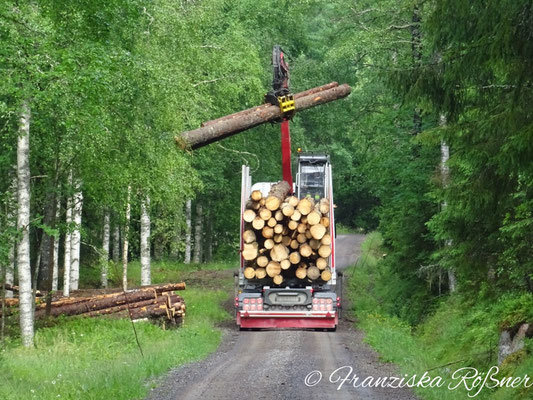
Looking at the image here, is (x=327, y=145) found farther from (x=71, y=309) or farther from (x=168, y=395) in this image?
(x=168, y=395)

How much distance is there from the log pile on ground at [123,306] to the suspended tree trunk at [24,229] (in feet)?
12.3

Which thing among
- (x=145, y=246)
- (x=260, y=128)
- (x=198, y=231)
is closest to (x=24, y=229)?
(x=145, y=246)

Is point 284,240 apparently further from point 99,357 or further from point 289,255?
point 99,357

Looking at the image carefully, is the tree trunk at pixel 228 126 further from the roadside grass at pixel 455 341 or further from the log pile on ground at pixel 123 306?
the roadside grass at pixel 455 341

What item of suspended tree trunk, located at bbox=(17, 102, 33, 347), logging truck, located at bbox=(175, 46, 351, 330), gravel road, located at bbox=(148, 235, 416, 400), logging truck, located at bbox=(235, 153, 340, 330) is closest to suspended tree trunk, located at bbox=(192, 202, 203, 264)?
gravel road, located at bbox=(148, 235, 416, 400)

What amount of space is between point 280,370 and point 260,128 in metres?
20.8

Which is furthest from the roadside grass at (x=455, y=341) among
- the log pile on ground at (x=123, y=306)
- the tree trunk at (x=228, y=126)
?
the tree trunk at (x=228, y=126)

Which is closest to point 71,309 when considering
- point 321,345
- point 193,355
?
point 193,355

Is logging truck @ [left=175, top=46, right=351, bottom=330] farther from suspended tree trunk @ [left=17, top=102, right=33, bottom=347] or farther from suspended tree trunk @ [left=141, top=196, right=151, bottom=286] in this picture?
suspended tree trunk @ [left=141, top=196, right=151, bottom=286]

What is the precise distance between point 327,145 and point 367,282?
9.50 m

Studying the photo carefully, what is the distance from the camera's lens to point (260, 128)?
36656 mm

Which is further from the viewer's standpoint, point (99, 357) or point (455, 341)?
point (455, 341)

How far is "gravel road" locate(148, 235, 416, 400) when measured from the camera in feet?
46.5

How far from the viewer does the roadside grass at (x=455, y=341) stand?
1369 cm
